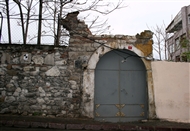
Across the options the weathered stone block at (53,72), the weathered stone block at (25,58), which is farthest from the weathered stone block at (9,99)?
the weathered stone block at (53,72)

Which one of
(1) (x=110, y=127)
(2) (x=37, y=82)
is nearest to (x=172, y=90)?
A: (1) (x=110, y=127)

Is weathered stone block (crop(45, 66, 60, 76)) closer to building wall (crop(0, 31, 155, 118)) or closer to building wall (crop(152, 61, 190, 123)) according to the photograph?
building wall (crop(0, 31, 155, 118))

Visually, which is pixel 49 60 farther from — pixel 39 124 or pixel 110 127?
pixel 110 127

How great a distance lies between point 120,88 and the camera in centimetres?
784

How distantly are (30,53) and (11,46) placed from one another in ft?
2.45

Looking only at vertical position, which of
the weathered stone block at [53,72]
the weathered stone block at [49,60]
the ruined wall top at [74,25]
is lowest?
the weathered stone block at [53,72]

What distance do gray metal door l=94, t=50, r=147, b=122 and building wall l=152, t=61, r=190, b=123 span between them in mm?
516

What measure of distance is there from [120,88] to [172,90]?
1916 mm

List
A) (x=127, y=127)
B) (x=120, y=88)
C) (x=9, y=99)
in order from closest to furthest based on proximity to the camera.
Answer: (x=127, y=127) → (x=9, y=99) → (x=120, y=88)

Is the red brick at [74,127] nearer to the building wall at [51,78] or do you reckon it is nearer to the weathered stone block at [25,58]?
the building wall at [51,78]

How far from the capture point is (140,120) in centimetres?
766

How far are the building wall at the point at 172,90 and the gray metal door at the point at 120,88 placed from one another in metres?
0.52

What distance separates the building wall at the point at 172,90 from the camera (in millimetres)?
7555

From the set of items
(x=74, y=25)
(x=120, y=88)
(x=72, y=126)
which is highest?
(x=74, y=25)
